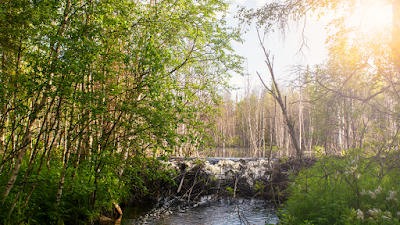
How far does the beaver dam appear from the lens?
6.48 metres

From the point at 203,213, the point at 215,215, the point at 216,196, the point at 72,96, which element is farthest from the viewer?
the point at 216,196

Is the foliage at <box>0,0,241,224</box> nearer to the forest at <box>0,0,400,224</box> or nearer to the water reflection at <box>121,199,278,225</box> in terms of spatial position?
the forest at <box>0,0,400,224</box>

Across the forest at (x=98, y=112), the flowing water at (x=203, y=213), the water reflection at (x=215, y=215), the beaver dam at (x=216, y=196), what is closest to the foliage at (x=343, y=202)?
the forest at (x=98, y=112)

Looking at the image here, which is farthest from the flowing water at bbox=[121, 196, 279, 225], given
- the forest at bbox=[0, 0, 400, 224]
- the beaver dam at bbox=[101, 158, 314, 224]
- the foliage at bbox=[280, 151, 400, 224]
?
the foliage at bbox=[280, 151, 400, 224]

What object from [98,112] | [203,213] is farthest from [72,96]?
[203,213]

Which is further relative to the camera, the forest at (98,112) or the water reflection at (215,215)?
the water reflection at (215,215)

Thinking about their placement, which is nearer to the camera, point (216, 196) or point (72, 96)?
point (72, 96)

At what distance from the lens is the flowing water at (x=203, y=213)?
6199mm

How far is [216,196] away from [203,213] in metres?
1.35

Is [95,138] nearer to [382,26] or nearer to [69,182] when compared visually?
[69,182]

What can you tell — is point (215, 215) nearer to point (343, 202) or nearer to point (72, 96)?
point (343, 202)

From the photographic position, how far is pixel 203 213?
6906 millimetres

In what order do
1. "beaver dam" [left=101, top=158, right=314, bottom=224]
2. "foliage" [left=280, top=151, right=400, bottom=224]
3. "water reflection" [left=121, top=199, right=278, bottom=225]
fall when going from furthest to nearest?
"beaver dam" [left=101, top=158, right=314, bottom=224], "water reflection" [left=121, top=199, right=278, bottom=225], "foliage" [left=280, top=151, right=400, bottom=224]

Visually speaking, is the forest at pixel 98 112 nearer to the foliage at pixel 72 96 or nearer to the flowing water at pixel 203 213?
the foliage at pixel 72 96
